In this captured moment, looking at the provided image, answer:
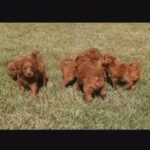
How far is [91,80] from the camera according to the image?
294 inches

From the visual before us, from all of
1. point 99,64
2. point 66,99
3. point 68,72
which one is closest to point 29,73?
point 66,99

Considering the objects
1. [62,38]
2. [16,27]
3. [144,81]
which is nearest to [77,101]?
[144,81]

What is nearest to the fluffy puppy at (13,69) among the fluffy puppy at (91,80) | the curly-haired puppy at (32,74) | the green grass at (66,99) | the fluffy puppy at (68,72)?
the green grass at (66,99)

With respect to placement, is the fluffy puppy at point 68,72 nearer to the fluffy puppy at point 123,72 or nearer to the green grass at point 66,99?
the green grass at point 66,99

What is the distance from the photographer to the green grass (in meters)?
6.91

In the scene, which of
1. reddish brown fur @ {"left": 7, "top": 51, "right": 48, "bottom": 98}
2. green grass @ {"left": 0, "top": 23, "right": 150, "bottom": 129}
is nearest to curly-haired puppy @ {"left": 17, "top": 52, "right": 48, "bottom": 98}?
reddish brown fur @ {"left": 7, "top": 51, "right": 48, "bottom": 98}

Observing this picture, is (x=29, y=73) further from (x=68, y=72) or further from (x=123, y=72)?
(x=123, y=72)

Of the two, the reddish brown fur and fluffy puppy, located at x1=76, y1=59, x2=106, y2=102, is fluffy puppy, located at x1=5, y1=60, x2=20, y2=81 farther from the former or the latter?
fluffy puppy, located at x1=76, y1=59, x2=106, y2=102

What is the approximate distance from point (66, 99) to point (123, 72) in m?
1.24

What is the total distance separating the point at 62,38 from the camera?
12422mm

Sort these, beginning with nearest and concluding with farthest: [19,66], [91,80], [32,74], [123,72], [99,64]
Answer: [91,80]
[32,74]
[99,64]
[19,66]
[123,72]

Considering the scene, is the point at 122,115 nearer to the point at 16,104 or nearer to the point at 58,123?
the point at 58,123

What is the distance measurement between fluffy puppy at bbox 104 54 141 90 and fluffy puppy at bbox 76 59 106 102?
444 millimetres

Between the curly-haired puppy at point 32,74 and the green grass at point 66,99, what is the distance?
162mm
